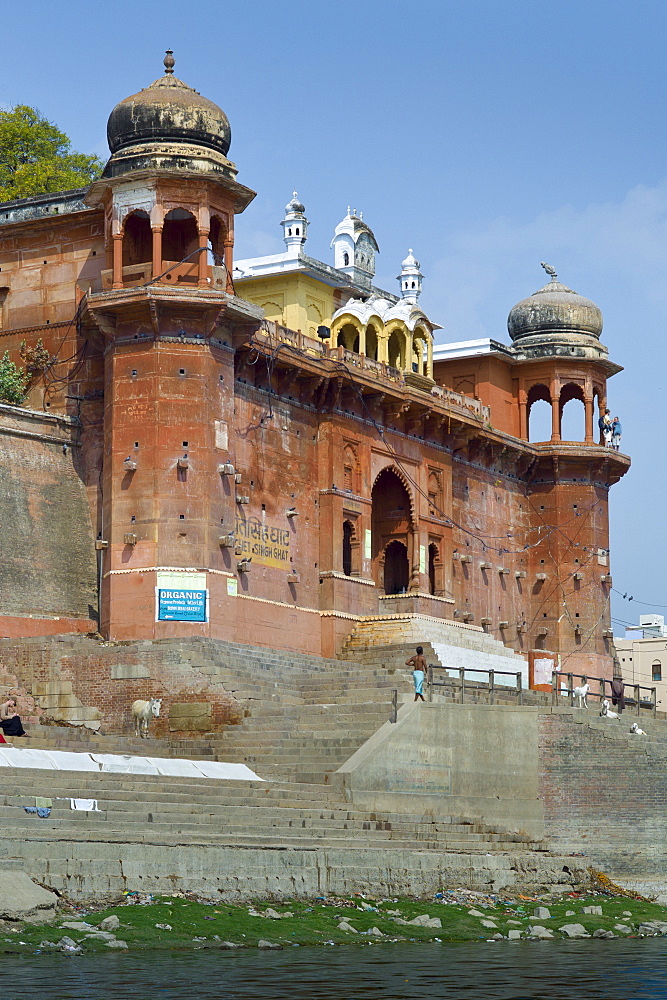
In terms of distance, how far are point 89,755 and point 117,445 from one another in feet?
36.2

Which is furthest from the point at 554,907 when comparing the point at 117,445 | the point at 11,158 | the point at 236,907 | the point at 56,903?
the point at 11,158

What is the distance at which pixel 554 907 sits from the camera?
26219mm

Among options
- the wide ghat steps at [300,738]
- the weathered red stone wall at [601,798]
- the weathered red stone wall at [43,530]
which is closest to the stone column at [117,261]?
the weathered red stone wall at [43,530]

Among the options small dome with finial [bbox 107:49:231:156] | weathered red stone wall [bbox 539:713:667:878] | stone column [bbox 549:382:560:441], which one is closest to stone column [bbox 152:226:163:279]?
small dome with finial [bbox 107:49:231:156]

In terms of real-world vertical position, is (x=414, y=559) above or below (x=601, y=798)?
above

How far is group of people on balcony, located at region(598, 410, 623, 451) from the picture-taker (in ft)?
172

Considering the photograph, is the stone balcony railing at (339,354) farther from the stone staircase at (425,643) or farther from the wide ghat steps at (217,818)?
the wide ghat steps at (217,818)

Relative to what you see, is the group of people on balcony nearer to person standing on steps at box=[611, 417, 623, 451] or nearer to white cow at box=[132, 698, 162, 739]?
person standing on steps at box=[611, 417, 623, 451]

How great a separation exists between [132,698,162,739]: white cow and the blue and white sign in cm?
295

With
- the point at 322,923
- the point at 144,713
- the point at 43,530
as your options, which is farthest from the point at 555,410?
the point at 322,923

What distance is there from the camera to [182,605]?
35.8 metres

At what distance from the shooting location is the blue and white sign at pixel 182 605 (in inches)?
1404

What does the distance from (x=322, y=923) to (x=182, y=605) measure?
14.4m

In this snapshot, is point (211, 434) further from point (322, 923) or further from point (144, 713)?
point (322, 923)
